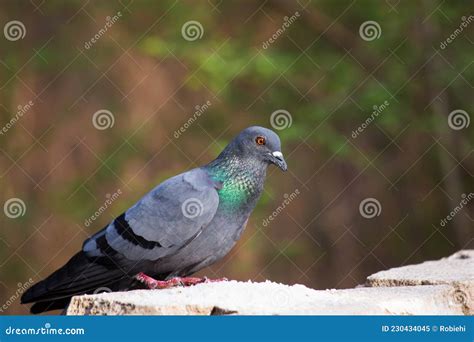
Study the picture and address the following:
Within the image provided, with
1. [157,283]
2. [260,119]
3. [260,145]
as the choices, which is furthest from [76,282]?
[260,119]

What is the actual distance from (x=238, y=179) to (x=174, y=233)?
0.47 metres

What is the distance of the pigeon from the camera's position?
14.2ft

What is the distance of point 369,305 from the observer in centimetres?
350

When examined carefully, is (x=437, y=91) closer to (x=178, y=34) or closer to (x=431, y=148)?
(x=431, y=148)

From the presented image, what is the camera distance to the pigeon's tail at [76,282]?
4.36 m

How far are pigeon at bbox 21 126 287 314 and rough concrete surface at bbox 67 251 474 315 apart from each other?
1.63 feet

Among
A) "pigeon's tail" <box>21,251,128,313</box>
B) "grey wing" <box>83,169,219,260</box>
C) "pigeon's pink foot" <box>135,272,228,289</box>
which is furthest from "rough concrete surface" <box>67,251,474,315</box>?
"pigeon's tail" <box>21,251,128,313</box>

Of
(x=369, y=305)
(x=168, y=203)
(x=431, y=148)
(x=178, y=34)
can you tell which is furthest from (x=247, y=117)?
(x=369, y=305)

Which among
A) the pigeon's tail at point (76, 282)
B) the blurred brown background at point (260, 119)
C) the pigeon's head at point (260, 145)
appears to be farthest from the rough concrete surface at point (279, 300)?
the blurred brown background at point (260, 119)

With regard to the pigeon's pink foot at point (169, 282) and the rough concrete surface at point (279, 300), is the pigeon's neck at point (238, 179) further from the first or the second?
the rough concrete surface at point (279, 300)

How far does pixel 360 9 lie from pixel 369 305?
5461mm

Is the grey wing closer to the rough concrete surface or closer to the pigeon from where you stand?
the pigeon

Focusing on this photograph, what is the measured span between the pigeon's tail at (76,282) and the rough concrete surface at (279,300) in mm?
645

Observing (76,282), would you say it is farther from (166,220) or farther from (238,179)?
(238,179)
